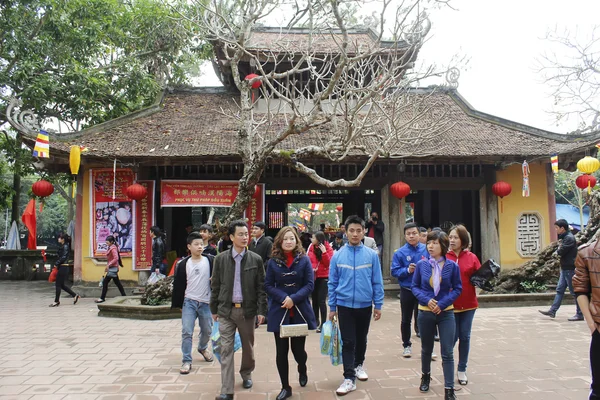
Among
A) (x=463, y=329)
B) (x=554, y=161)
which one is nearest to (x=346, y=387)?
(x=463, y=329)

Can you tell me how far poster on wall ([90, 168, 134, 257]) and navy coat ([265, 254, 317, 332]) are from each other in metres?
6.84

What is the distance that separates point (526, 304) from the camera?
8.26 metres

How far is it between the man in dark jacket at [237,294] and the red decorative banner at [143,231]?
6.40 m

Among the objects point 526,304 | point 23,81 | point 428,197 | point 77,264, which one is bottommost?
point 526,304

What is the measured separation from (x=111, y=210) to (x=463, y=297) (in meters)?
8.23

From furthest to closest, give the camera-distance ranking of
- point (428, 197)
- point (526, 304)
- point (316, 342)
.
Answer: point (428, 197), point (526, 304), point (316, 342)

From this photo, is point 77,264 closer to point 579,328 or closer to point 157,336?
point 157,336

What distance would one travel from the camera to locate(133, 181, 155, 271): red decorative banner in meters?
9.74

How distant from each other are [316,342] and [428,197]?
32.7 feet

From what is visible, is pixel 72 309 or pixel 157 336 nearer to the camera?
pixel 157 336

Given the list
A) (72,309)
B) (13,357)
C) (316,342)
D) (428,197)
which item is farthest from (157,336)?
(428,197)

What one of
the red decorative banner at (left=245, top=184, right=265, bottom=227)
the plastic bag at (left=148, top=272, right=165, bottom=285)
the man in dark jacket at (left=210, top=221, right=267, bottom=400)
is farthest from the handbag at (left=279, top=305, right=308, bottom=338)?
the red decorative banner at (left=245, top=184, right=265, bottom=227)

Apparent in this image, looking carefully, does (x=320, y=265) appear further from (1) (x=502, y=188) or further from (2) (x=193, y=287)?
(1) (x=502, y=188)

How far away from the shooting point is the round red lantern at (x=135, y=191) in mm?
9281
